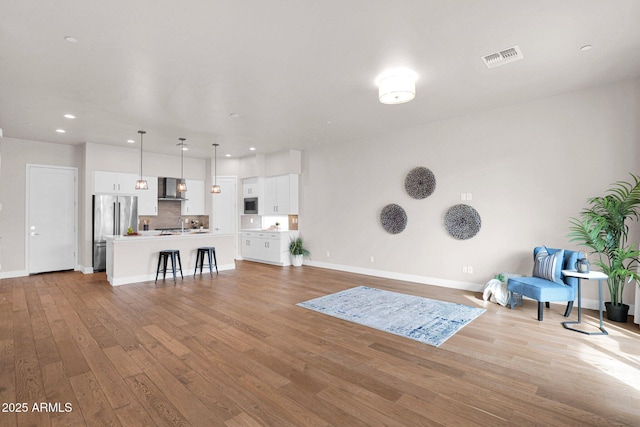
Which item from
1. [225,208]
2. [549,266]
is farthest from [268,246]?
[549,266]

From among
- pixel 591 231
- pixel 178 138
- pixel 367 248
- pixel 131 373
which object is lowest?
pixel 131 373

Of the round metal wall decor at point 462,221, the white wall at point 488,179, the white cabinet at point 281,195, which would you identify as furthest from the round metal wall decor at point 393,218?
the white cabinet at point 281,195

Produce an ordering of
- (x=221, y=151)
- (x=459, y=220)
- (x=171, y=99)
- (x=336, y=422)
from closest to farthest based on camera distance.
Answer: (x=336, y=422)
(x=171, y=99)
(x=459, y=220)
(x=221, y=151)

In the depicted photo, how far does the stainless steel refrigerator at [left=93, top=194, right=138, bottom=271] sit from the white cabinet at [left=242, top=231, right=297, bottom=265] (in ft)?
9.46

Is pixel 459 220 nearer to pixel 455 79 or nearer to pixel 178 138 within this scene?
pixel 455 79

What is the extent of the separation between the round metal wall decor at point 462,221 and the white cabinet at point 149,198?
23.4 feet

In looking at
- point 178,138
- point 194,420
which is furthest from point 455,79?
point 178,138

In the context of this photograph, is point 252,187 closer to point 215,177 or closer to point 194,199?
point 215,177

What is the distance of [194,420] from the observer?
1938 millimetres

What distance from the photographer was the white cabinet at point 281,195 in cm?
798

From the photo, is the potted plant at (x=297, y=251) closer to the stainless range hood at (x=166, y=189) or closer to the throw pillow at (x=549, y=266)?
the stainless range hood at (x=166, y=189)

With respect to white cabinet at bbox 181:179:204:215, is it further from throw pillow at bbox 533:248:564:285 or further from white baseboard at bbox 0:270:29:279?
throw pillow at bbox 533:248:564:285

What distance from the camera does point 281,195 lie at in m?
8.16

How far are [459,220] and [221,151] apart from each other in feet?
19.5
